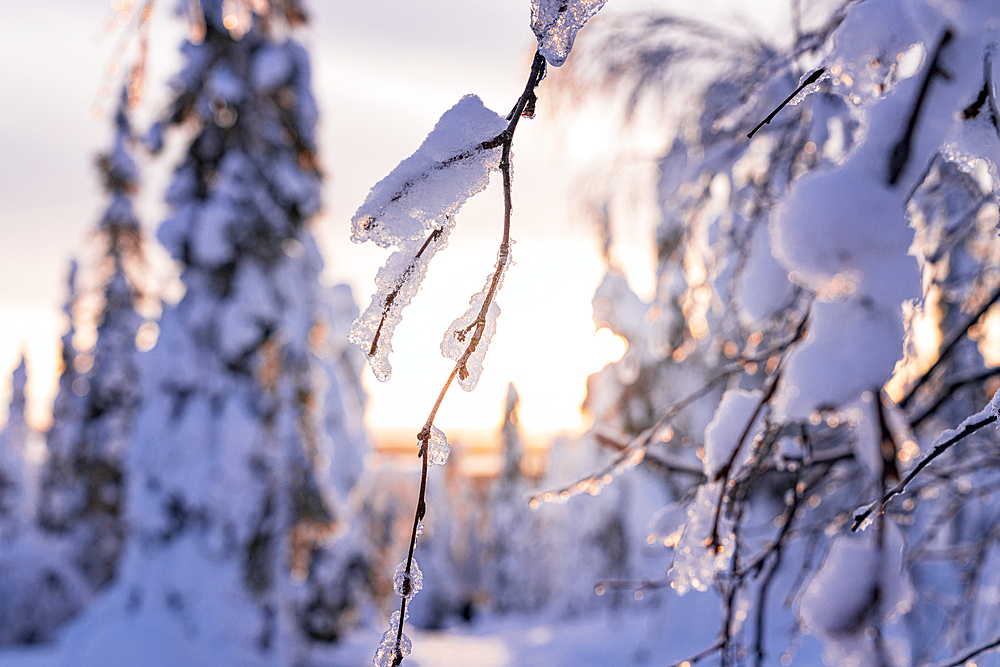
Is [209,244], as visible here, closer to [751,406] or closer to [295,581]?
[295,581]

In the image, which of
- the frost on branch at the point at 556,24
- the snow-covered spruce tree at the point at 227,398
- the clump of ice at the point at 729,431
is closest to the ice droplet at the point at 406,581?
the frost on branch at the point at 556,24

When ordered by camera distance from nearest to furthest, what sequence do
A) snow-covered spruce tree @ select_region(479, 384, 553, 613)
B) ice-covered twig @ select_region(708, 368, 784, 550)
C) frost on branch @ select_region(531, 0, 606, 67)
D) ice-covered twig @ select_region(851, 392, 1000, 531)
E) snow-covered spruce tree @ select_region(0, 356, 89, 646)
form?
frost on branch @ select_region(531, 0, 606, 67) < ice-covered twig @ select_region(851, 392, 1000, 531) < ice-covered twig @ select_region(708, 368, 784, 550) < snow-covered spruce tree @ select_region(0, 356, 89, 646) < snow-covered spruce tree @ select_region(479, 384, 553, 613)

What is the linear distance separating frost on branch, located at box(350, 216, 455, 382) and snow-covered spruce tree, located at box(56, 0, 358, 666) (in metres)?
7.20

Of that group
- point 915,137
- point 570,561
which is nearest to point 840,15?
point 915,137

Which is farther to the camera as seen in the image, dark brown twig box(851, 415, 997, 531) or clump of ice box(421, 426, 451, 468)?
dark brown twig box(851, 415, 997, 531)

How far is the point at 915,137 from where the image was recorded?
99cm

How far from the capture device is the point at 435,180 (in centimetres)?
60

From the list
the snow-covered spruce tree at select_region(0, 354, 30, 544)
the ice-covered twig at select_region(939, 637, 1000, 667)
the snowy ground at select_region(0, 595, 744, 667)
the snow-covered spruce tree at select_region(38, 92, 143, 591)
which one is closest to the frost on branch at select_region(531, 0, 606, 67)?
the ice-covered twig at select_region(939, 637, 1000, 667)

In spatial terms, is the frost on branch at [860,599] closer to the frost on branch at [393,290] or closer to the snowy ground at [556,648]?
the frost on branch at [393,290]

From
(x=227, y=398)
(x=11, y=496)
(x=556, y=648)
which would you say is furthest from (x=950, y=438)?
(x=11, y=496)

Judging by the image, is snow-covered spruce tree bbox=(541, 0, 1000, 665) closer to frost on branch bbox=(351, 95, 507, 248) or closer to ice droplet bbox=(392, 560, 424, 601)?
frost on branch bbox=(351, 95, 507, 248)

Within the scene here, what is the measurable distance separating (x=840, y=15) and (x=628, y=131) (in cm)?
165

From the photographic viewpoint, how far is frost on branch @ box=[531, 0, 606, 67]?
0.55m

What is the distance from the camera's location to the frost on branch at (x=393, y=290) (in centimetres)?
60
